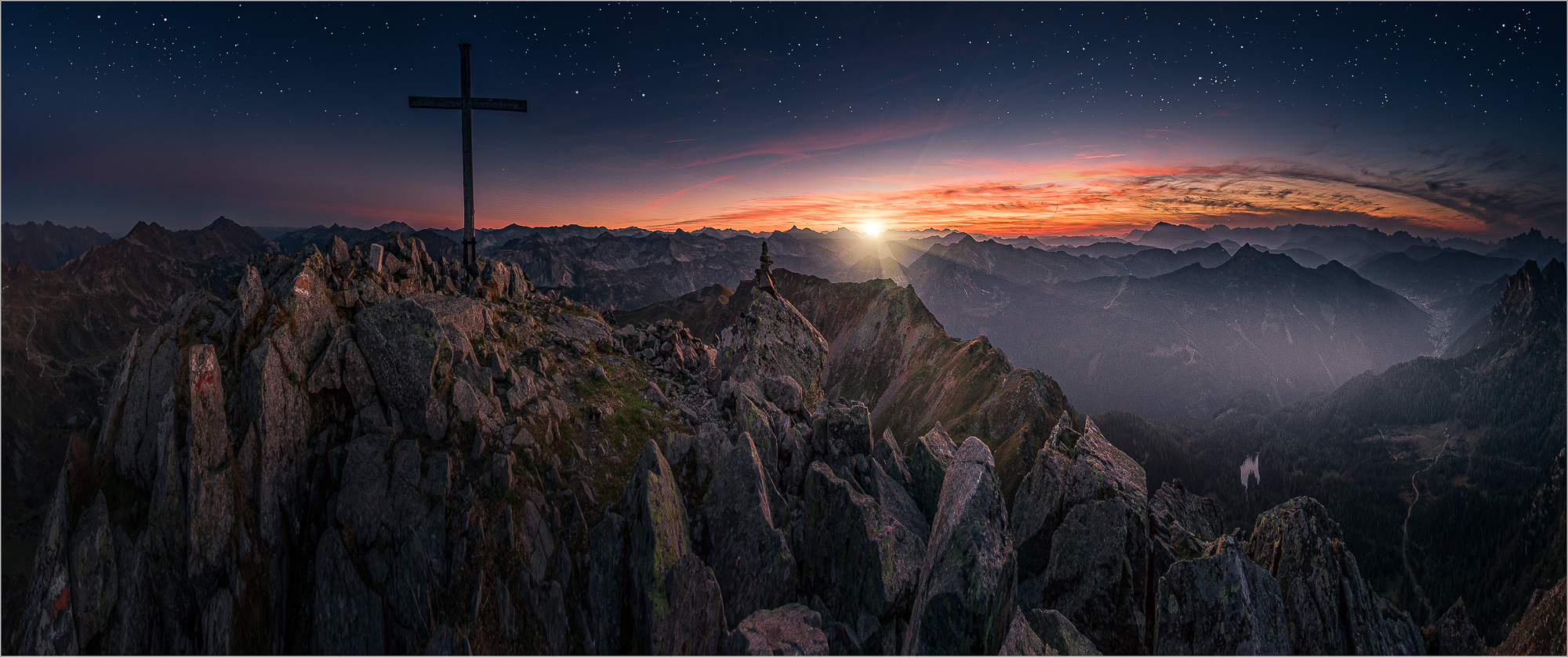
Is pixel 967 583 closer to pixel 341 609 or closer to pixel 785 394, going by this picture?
pixel 785 394

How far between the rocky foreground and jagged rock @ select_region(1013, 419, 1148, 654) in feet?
0.29

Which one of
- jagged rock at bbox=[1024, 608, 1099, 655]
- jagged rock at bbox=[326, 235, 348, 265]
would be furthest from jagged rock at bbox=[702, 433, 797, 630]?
jagged rock at bbox=[326, 235, 348, 265]

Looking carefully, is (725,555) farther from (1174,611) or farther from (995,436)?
(995,436)

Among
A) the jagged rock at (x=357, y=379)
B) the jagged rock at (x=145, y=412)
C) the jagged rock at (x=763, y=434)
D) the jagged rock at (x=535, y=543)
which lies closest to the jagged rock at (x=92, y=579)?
the jagged rock at (x=145, y=412)

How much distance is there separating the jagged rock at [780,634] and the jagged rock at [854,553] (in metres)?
2.39

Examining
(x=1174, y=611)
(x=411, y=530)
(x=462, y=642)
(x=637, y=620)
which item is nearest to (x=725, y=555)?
(x=637, y=620)

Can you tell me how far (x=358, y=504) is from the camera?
18578 mm

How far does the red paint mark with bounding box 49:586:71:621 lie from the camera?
1540 cm

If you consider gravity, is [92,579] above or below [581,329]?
below

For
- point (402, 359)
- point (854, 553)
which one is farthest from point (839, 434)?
point (402, 359)

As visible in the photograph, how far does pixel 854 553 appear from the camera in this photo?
19.1 meters

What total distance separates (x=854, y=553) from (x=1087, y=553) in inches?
348

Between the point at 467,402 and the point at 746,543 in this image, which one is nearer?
the point at 746,543

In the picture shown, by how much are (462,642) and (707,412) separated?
13.7 m
